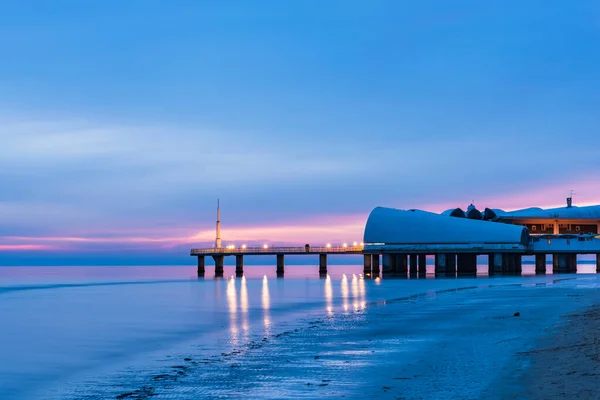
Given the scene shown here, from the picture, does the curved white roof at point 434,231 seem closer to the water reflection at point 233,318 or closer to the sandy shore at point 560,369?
the water reflection at point 233,318

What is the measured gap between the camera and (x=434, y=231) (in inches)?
3642

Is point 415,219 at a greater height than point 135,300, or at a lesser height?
greater

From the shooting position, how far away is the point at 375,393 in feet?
44.2

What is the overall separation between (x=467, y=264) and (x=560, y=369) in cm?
8811

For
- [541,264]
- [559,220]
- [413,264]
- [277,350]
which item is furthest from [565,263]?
[277,350]

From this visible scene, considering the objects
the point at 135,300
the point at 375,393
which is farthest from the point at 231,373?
the point at 135,300

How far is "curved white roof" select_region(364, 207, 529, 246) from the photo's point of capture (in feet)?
299

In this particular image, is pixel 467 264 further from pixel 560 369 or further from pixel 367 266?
pixel 560 369

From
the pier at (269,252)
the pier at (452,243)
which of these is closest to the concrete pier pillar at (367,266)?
the pier at (452,243)

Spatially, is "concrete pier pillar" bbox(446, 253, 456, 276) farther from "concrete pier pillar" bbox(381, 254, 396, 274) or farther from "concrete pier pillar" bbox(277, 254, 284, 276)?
"concrete pier pillar" bbox(277, 254, 284, 276)

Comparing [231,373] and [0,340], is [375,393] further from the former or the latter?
[0,340]

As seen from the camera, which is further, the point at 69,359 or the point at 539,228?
the point at 539,228

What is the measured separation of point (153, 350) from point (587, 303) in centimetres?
1982

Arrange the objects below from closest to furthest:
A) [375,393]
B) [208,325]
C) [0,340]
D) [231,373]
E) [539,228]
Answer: [375,393] < [231,373] < [0,340] < [208,325] < [539,228]
